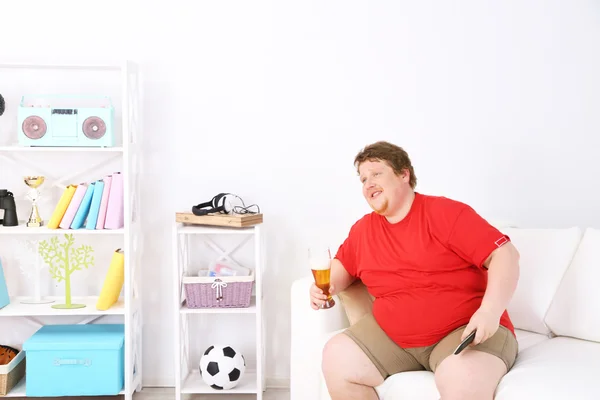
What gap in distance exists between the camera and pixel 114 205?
3.03 m

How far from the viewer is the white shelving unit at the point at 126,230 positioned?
2.98 meters

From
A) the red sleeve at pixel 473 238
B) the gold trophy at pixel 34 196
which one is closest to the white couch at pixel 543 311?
the red sleeve at pixel 473 238

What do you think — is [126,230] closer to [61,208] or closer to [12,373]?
[61,208]

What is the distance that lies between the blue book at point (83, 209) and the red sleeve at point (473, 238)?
1633 mm

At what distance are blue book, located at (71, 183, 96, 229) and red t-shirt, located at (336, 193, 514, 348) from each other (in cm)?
136

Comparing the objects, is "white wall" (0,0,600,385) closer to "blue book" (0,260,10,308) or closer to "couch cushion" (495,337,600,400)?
"blue book" (0,260,10,308)

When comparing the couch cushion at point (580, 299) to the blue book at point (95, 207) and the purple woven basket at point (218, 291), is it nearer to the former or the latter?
the purple woven basket at point (218, 291)

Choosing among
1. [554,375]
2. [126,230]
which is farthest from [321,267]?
[126,230]

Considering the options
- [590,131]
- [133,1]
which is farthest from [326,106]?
[590,131]

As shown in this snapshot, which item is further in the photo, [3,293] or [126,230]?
[3,293]

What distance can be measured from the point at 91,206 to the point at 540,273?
1.90 metres

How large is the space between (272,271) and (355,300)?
877mm

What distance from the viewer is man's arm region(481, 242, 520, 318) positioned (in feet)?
6.73

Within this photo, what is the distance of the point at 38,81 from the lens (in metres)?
3.24
